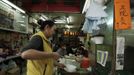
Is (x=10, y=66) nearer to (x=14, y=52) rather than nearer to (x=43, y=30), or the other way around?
(x=14, y=52)

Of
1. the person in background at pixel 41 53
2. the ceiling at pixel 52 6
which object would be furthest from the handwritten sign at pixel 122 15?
the ceiling at pixel 52 6

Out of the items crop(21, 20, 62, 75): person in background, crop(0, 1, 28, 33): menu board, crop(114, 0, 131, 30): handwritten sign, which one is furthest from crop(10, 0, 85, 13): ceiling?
crop(114, 0, 131, 30): handwritten sign

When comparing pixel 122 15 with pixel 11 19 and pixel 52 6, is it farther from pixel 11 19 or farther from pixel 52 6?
pixel 11 19

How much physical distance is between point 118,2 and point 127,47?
67 centimetres

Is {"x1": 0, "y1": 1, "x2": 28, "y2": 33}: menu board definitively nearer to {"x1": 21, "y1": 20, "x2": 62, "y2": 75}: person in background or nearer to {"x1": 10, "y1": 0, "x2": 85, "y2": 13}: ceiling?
{"x1": 10, "y1": 0, "x2": 85, "y2": 13}: ceiling

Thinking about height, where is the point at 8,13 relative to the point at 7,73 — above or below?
above

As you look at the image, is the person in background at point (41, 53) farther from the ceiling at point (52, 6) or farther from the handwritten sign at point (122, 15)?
the ceiling at point (52, 6)

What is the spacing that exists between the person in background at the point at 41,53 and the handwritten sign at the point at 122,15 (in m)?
1.16

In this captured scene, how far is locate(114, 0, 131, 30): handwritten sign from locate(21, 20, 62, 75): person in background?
3.80ft

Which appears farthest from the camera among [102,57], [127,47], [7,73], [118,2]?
[7,73]

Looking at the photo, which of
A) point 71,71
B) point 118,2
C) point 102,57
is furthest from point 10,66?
point 118,2

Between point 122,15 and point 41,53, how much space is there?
1.29 m

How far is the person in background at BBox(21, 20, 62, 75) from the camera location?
3.37 metres

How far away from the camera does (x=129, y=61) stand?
3.25 metres
